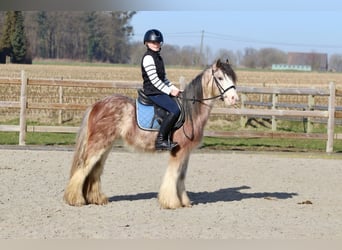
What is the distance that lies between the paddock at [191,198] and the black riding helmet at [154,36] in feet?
6.30

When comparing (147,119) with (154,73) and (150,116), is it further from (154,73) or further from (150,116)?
(154,73)

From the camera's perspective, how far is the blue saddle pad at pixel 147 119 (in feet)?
23.0

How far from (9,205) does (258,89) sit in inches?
312

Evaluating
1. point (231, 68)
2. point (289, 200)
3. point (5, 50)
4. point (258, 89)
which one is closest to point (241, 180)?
point (289, 200)

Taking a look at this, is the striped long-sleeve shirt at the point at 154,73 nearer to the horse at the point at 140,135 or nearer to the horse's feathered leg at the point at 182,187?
the horse at the point at 140,135

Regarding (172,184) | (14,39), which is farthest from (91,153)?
(14,39)

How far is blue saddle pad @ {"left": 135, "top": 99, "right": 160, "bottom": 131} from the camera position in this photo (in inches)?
276

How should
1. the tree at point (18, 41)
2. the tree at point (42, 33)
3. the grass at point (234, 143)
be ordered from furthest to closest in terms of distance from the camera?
the tree at point (42, 33), the tree at point (18, 41), the grass at point (234, 143)

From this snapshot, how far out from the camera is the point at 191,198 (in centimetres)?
788

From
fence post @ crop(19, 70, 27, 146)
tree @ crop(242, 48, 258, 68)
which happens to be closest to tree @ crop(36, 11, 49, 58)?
tree @ crop(242, 48, 258, 68)

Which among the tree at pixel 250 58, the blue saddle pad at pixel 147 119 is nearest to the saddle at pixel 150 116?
the blue saddle pad at pixel 147 119

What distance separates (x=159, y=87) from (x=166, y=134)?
56cm

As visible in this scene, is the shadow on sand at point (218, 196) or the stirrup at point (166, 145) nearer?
the stirrup at point (166, 145)

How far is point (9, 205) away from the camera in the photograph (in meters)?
6.93
